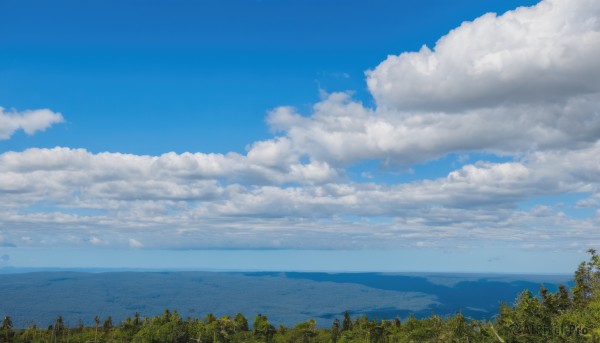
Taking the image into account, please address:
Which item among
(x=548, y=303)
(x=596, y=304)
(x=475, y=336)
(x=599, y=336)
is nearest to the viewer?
(x=599, y=336)

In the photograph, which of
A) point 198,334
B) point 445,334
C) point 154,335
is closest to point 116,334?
point 154,335

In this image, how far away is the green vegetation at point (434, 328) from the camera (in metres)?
33.9

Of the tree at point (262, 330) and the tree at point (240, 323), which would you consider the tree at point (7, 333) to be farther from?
the tree at point (262, 330)

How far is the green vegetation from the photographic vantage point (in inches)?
1335

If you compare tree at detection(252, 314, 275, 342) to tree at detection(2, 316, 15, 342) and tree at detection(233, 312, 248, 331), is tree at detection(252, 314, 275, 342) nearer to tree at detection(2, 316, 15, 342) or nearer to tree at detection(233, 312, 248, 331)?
tree at detection(233, 312, 248, 331)

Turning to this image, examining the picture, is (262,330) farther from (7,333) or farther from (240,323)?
(7,333)

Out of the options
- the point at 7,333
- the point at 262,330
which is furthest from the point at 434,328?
the point at 7,333

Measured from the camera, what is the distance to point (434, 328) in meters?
45.2

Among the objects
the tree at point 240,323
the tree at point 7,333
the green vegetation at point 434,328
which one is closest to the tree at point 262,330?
the green vegetation at point 434,328

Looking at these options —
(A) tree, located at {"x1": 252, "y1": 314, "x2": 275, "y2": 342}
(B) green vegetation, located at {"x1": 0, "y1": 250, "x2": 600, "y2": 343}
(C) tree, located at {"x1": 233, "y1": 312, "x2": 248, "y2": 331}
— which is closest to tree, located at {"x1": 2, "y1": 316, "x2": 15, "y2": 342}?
(B) green vegetation, located at {"x1": 0, "y1": 250, "x2": 600, "y2": 343}

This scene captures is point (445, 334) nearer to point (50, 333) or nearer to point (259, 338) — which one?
point (259, 338)

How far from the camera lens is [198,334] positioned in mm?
60625

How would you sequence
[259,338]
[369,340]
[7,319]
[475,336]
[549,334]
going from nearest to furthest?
[549,334] < [475,336] < [369,340] < [259,338] < [7,319]

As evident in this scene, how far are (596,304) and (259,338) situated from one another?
137 feet
